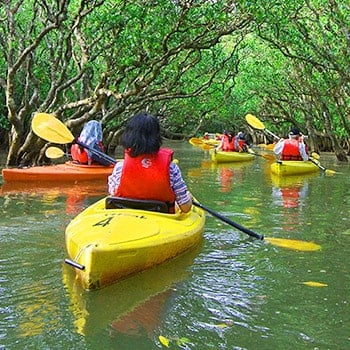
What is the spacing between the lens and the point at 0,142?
22531mm

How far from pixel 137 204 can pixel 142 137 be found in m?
0.54

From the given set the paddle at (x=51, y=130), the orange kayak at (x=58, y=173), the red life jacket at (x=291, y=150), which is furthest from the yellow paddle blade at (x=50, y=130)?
the red life jacket at (x=291, y=150)

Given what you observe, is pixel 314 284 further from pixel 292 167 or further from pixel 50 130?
pixel 292 167

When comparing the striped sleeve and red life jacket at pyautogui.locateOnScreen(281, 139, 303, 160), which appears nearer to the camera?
the striped sleeve

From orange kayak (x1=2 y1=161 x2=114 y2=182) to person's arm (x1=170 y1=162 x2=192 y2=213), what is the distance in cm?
528

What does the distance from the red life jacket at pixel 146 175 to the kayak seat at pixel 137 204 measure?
5 centimetres

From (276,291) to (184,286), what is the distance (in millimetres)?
621

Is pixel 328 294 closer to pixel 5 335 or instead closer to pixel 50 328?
pixel 50 328

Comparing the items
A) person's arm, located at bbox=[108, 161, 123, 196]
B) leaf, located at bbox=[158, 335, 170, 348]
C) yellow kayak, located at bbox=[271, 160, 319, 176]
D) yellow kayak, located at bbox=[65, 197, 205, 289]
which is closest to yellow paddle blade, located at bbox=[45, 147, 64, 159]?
yellow kayak, located at bbox=[271, 160, 319, 176]

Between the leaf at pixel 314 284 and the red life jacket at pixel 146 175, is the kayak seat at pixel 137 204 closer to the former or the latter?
the red life jacket at pixel 146 175

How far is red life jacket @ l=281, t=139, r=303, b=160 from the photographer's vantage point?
13.2m

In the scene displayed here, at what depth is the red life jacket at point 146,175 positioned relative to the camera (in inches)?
174

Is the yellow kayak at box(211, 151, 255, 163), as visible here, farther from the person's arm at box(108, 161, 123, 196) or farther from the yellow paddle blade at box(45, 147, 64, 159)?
the person's arm at box(108, 161, 123, 196)

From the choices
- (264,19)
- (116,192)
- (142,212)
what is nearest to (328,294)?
(142,212)
